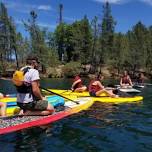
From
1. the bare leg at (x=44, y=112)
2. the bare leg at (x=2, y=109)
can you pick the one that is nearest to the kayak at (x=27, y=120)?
the bare leg at (x=44, y=112)

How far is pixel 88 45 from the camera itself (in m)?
88.6

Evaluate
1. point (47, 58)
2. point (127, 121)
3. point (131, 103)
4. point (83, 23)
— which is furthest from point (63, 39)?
point (127, 121)

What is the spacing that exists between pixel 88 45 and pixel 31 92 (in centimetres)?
7575

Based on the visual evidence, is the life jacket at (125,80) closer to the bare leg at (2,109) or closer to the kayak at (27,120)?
the kayak at (27,120)

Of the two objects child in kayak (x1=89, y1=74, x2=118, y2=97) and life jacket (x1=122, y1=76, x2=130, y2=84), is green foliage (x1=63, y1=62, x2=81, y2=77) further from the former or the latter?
child in kayak (x1=89, y1=74, x2=118, y2=97)

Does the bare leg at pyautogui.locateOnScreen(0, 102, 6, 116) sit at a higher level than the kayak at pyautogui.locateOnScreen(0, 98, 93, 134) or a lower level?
higher

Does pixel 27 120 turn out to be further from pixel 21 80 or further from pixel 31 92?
pixel 21 80

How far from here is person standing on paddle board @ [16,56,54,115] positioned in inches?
512

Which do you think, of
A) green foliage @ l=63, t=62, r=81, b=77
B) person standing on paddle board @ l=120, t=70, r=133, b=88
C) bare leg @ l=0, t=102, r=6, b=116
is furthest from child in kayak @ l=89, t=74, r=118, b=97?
green foliage @ l=63, t=62, r=81, b=77

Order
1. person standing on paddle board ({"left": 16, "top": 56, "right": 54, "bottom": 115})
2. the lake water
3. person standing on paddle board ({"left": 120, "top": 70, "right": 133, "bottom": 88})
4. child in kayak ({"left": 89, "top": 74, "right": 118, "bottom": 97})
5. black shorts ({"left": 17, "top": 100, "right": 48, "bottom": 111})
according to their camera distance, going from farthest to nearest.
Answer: person standing on paddle board ({"left": 120, "top": 70, "right": 133, "bottom": 88})
child in kayak ({"left": 89, "top": 74, "right": 118, "bottom": 97})
black shorts ({"left": 17, "top": 100, "right": 48, "bottom": 111})
person standing on paddle board ({"left": 16, "top": 56, "right": 54, "bottom": 115})
the lake water

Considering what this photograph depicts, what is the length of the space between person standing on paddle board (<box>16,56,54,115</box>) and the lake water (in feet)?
2.54

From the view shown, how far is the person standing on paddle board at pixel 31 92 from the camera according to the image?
1302 centimetres

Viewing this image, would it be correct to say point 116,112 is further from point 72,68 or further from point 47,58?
point 47,58

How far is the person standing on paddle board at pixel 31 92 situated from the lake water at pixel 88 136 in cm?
77
